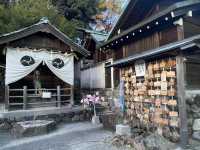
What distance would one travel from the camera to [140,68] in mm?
9445

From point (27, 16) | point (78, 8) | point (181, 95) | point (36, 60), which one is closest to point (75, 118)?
point (36, 60)

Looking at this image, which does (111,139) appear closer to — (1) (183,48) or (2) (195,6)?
(1) (183,48)

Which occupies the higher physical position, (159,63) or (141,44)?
(141,44)

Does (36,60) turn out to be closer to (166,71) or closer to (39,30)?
(39,30)

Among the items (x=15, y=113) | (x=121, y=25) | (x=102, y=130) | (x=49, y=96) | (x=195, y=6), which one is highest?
(x=121, y=25)

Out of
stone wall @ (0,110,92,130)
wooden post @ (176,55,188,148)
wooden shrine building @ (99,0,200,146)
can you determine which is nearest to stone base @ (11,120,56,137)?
stone wall @ (0,110,92,130)

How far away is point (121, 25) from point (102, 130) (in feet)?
20.6

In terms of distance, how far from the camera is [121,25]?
1277 centimetres

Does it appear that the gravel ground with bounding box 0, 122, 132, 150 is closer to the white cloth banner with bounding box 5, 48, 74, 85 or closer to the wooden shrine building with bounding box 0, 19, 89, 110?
the wooden shrine building with bounding box 0, 19, 89, 110

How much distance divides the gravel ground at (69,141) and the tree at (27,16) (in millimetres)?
9988

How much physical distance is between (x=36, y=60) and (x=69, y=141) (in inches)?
237

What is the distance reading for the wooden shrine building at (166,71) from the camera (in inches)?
283

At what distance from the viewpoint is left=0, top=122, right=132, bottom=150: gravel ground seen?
7379 millimetres

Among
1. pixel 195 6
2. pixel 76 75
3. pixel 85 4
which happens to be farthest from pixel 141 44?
pixel 85 4
